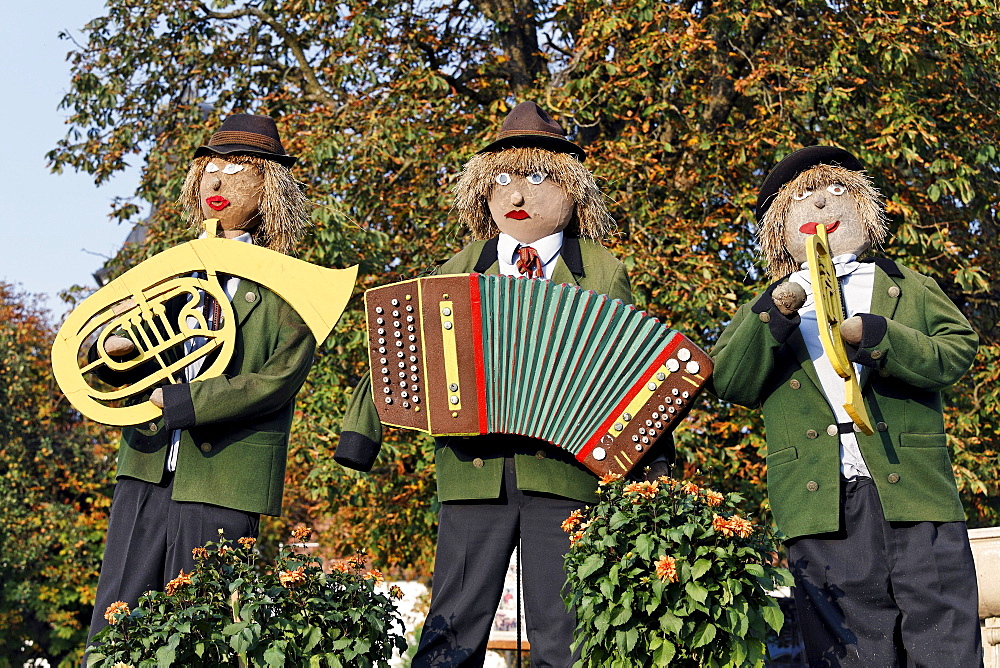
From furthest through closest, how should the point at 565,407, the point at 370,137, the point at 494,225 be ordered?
the point at 370,137 → the point at 494,225 → the point at 565,407

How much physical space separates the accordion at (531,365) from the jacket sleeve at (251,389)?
1.42 feet

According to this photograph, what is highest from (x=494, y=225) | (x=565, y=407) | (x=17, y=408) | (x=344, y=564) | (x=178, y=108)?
(x=178, y=108)

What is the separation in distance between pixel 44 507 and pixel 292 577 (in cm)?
1232

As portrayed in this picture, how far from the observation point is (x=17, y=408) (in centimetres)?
1543

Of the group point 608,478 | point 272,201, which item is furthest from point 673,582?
point 272,201

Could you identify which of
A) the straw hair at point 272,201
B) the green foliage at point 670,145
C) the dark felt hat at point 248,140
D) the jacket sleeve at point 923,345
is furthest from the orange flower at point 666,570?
the green foliage at point 670,145

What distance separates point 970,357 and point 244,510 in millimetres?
2524

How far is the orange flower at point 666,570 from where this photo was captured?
321 centimetres

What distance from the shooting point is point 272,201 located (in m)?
4.52

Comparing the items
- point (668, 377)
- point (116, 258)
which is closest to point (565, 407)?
point (668, 377)

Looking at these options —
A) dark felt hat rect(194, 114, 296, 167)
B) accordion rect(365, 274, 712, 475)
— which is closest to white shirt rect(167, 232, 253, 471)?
dark felt hat rect(194, 114, 296, 167)

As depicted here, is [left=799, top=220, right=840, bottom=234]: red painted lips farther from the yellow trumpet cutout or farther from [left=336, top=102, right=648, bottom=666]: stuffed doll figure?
[left=336, top=102, right=648, bottom=666]: stuffed doll figure

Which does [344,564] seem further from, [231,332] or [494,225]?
[494,225]

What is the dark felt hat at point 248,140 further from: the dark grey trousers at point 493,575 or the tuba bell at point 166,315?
the dark grey trousers at point 493,575
